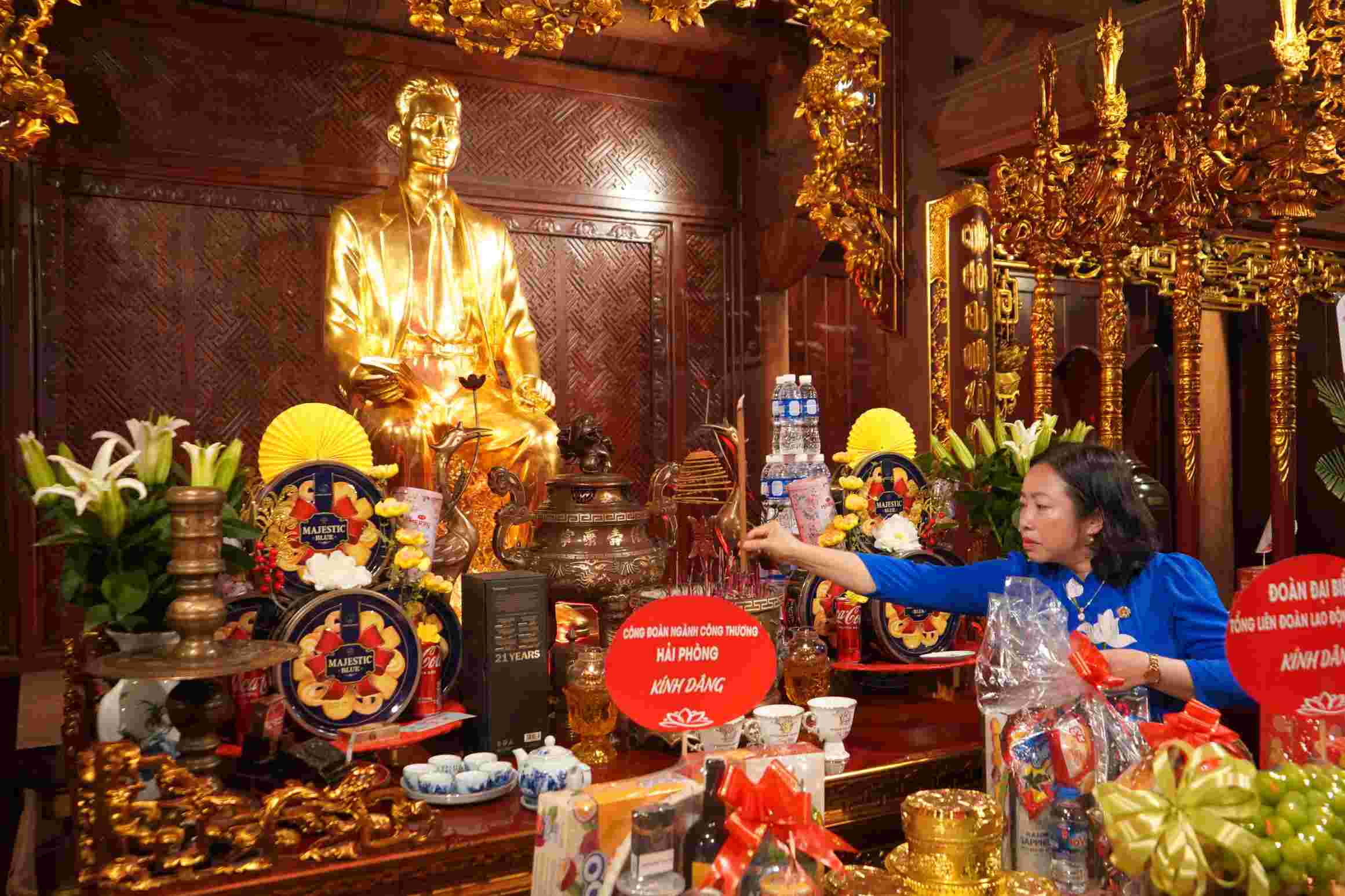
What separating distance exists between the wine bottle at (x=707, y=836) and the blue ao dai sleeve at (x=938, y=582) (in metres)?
0.79

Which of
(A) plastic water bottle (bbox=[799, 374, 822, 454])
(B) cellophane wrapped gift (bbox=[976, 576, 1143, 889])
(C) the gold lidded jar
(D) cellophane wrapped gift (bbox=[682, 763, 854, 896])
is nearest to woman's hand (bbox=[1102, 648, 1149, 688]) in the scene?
(B) cellophane wrapped gift (bbox=[976, 576, 1143, 889])

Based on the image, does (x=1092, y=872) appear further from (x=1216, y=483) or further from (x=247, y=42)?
(x=247, y=42)

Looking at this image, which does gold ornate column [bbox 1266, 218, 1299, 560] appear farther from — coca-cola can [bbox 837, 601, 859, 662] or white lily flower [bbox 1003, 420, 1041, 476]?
coca-cola can [bbox 837, 601, 859, 662]

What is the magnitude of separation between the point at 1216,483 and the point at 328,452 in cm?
330

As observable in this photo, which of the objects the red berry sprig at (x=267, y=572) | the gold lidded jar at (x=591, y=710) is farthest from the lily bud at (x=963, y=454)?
the red berry sprig at (x=267, y=572)

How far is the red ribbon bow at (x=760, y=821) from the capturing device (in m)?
1.04

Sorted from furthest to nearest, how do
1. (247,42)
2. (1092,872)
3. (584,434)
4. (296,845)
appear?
1. (247,42)
2. (584,434)
3. (296,845)
4. (1092,872)

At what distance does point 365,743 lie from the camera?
5.67 feet

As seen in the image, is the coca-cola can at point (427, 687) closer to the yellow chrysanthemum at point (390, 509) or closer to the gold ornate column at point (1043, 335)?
the yellow chrysanthemum at point (390, 509)

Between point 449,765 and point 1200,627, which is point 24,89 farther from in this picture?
point 1200,627

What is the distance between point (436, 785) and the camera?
1553 millimetres

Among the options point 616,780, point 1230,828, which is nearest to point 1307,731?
point 1230,828

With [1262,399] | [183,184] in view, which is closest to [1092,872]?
[1262,399]

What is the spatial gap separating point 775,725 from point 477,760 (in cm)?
43
